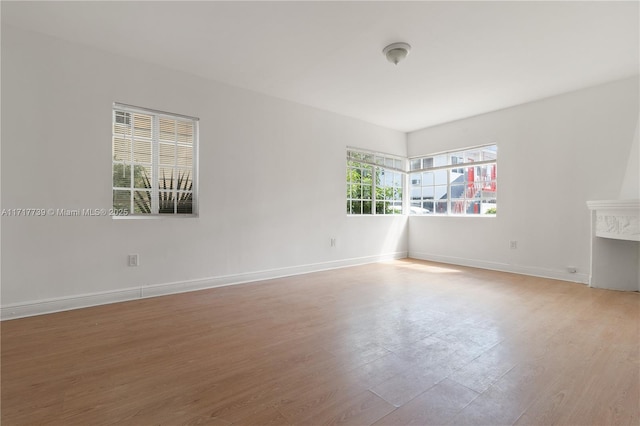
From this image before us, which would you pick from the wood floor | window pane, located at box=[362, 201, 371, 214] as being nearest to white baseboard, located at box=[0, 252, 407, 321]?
the wood floor

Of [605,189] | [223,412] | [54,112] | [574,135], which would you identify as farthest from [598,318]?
[54,112]

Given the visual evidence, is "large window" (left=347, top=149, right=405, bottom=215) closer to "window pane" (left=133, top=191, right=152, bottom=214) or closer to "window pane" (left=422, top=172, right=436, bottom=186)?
"window pane" (left=422, top=172, right=436, bottom=186)

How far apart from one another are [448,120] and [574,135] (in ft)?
6.40

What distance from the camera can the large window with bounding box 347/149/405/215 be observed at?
225 inches

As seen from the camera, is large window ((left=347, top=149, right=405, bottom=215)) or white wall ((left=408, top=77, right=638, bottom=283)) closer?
white wall ((left=408, top=77, right=638, bottom=283))

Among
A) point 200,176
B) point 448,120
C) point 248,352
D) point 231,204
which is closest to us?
point 248,352

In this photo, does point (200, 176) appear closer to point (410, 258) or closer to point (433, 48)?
point (433, 48)

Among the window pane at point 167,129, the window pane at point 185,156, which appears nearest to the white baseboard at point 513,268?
the window pane at point 185,156

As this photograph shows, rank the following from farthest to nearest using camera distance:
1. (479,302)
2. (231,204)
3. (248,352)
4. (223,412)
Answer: (231,204)
(479,302)
(248,352)
(223,412)

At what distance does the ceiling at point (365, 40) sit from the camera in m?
2.54

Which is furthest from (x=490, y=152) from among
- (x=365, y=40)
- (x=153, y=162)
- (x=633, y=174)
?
(x=153, y=162)

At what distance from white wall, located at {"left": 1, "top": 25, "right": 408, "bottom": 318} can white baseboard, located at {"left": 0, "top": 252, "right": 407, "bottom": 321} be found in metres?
0.01

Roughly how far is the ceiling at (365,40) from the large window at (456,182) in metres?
1.38

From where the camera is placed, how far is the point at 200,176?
151 inches
